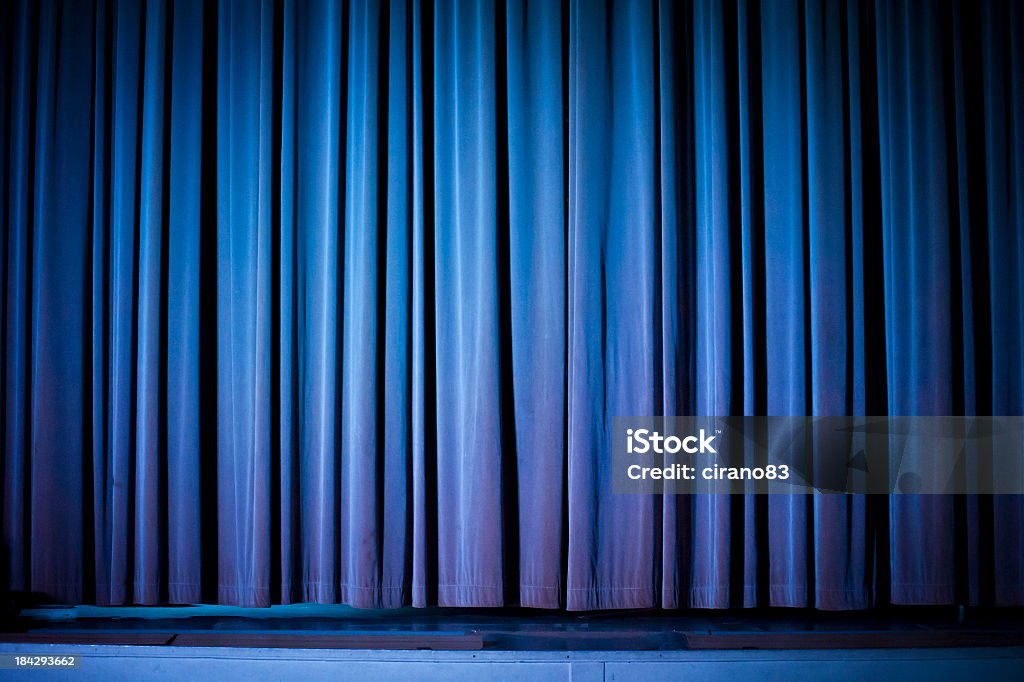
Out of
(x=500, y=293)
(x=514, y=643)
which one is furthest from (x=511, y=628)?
(x=500, y=293)

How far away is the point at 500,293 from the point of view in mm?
2156

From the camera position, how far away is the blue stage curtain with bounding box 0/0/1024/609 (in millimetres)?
2055

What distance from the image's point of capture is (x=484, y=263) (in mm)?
2082

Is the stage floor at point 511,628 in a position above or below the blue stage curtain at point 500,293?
below

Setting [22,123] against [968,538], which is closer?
[968,538]

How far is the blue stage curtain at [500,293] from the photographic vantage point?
205cm

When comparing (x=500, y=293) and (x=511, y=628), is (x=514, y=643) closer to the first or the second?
(x=511, y=628)

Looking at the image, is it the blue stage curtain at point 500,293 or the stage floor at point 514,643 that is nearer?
the stage floor at point 514,643

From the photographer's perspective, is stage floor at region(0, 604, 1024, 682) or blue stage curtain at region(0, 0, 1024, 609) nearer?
stage floor at region(0, 604, 1024, 682)

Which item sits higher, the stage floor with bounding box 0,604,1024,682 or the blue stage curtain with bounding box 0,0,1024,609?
the blue stage curtain with bounding box 0,0,1024,609

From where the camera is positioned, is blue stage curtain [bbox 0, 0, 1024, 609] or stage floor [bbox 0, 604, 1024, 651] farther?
blue stage curtain [bbox 0, 0, 1024, 609]

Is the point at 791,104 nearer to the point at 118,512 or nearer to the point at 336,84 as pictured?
the point at 336,84

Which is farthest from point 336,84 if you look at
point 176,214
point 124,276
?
point 124,276

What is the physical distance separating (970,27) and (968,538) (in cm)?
149
